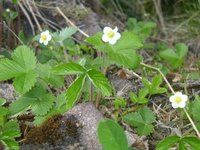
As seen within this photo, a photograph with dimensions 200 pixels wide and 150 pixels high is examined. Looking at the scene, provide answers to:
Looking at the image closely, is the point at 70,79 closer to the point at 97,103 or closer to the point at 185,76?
the point at 97,103

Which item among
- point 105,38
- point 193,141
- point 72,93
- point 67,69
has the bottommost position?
point 193,141

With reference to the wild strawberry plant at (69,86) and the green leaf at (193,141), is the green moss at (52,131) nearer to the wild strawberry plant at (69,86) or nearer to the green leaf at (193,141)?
the wild strawberry plant at (69,86)

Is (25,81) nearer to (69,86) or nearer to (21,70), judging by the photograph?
(21,70)

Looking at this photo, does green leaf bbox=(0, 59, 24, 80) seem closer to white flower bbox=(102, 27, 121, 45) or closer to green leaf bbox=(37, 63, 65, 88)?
green leaf bbox=(37, 63, 65, 88)

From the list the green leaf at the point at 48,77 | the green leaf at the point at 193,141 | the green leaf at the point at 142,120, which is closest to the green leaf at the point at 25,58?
the green leaf at the point at 48,77

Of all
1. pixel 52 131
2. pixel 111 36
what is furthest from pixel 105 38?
pixel 52 131

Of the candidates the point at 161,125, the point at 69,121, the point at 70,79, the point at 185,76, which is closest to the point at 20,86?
the point at 69,121
